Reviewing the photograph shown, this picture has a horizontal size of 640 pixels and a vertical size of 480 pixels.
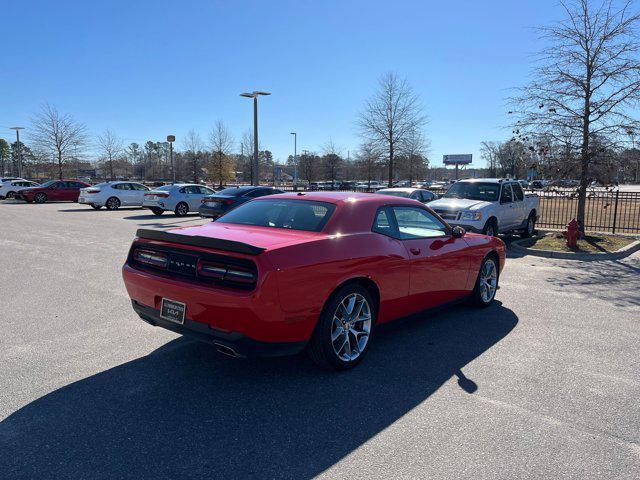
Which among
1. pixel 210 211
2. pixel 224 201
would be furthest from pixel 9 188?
pixel 224 201

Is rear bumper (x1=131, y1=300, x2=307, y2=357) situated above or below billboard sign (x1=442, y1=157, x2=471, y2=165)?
below

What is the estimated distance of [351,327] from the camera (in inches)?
160

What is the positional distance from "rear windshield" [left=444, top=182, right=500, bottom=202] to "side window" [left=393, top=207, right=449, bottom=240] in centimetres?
785

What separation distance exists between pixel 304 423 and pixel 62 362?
239cm

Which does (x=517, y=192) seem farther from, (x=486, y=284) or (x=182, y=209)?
(x=182, y=209)

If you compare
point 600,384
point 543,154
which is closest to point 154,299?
point 600,384

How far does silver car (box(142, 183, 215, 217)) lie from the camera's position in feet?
66.7

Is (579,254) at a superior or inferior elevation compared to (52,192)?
inferior

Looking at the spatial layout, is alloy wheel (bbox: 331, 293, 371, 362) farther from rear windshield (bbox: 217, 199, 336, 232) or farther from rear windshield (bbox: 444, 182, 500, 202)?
rear windshield (bbox: 444, 182, 500, 202)

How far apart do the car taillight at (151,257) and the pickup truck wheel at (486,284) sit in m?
3.83

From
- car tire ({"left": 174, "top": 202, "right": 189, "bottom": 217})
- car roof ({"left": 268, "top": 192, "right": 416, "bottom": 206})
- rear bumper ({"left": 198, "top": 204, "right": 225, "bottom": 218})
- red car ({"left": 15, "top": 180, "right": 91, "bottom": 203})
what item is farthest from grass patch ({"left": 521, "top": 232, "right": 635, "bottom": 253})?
red car ({"left": 15, "top": 180, "right": 91, "bottom": 203})

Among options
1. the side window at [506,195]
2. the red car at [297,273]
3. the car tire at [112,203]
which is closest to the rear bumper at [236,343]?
the red car at [297,273]

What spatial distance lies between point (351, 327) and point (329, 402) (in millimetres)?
756

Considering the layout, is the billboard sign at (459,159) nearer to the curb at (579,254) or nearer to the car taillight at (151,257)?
the curb at (579,254)
